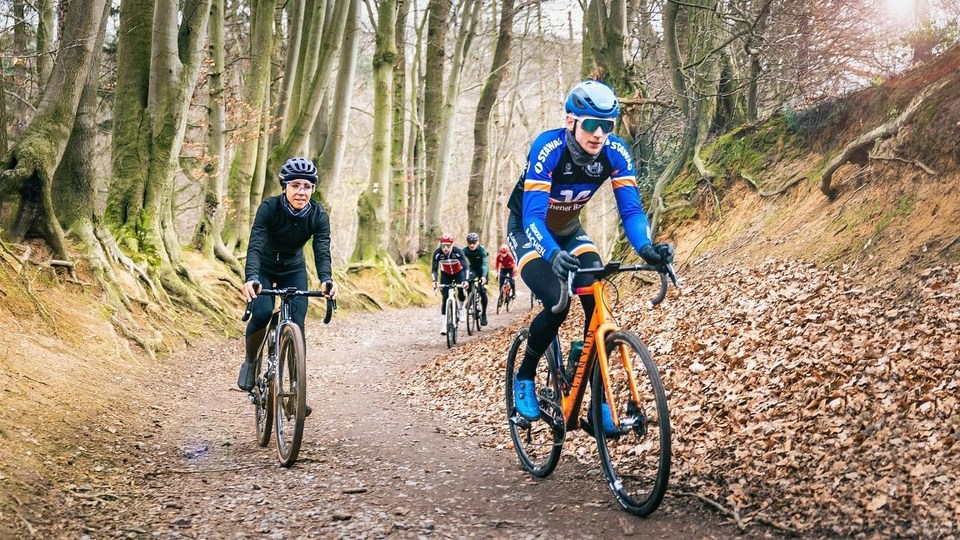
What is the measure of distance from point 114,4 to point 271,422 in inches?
586

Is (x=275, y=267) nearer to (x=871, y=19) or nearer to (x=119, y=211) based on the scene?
(x=119, y=211)

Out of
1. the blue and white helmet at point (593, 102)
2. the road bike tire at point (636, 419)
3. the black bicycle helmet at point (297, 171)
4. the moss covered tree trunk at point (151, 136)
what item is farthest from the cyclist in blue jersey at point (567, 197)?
the moss covered tree trunk at point (151, 136)

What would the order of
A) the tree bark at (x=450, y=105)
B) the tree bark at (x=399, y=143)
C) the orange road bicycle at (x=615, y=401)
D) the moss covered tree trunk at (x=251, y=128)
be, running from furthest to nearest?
the tree bark at (x=399, y=143), the tree bark at (x=450, y=105), the moss covered tree trunk at (x=251, y=128), the orange road bicycle at (x=615, y=401)

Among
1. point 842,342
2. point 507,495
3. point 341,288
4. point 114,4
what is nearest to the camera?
point 507,495

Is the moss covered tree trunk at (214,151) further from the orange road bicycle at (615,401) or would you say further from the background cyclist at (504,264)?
the orange road bicycle at (615,401)

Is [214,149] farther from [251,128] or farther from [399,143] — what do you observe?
[399,143]

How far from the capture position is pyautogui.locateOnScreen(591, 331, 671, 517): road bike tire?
163 inches

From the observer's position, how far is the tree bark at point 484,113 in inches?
985

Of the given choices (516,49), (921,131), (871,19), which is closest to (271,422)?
(921,131)

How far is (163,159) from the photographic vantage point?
13.2 metres

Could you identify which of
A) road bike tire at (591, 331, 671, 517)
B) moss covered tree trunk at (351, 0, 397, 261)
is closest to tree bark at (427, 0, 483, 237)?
moss covered tree trunk at (351, 0, 397, 261)

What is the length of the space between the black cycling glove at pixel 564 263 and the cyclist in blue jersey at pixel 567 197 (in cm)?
7

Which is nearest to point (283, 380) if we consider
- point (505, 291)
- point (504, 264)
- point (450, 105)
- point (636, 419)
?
point (636, 419)

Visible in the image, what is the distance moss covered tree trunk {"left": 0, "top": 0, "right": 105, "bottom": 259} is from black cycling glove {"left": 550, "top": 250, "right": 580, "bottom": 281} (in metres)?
8.27
